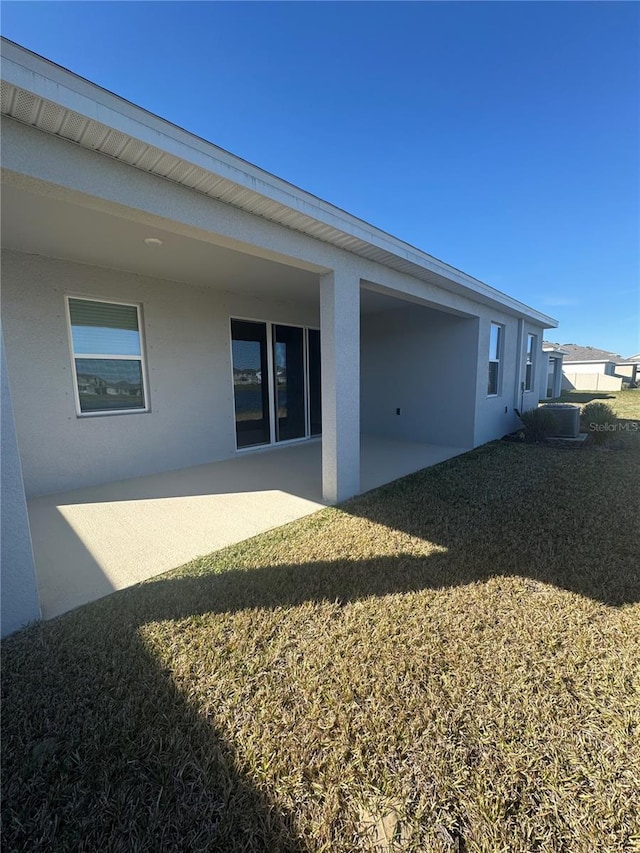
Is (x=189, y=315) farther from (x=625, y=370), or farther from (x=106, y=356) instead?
(x=625, y=370)

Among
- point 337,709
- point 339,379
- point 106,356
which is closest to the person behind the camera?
point 337,709

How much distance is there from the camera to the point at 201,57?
439 cm

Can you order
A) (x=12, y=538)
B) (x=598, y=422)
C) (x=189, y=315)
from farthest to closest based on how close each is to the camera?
(x=598, y=422), (x=189, y=315), (x=12, y=538)

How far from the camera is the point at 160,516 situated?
4207 millimetres

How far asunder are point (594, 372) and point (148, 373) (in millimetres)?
34611

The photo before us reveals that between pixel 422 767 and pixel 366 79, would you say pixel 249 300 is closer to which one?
pixel 366 79

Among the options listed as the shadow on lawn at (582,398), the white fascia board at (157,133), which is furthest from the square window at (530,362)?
the shadow on lawn at (582,398)

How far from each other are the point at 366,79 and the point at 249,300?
478 cm

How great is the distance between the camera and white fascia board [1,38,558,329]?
205cm

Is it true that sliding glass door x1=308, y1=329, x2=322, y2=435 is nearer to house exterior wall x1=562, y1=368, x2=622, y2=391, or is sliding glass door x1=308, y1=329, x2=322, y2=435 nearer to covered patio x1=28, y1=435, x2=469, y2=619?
covered patio x1=28, y1=435, x2=469, y2=619

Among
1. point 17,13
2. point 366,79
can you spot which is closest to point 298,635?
point 17,13

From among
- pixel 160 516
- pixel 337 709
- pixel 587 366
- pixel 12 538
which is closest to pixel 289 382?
pixel 160 516

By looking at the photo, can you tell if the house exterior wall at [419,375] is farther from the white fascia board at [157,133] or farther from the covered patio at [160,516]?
the white fascia board at [157,133]

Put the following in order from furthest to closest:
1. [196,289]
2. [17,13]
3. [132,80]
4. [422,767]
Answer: [196,289], [132,80], [17,13], [422,767]
